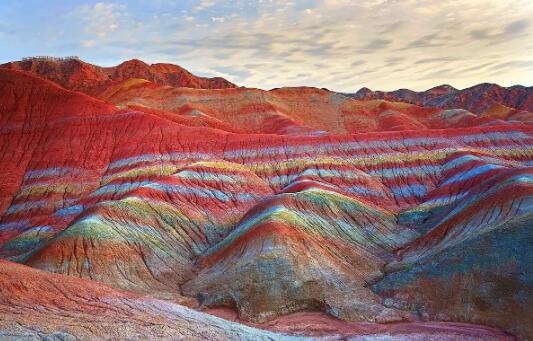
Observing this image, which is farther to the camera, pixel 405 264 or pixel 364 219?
pixel 364 219

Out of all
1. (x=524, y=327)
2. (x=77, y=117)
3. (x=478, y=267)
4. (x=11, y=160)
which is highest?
(x=77, y=117)

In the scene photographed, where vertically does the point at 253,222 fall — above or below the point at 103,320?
above

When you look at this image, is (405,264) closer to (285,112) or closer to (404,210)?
(404,210)

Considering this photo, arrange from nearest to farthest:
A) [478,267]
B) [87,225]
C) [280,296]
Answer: [478,267], [280,296], [87,225]

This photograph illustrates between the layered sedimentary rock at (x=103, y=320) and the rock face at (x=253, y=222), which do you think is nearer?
the layered sedimentary rock at (x=103, y=320)

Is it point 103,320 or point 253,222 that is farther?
point 253,222

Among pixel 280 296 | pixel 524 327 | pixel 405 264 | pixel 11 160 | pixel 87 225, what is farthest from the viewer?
pixel 11 160

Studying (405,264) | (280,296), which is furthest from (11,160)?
(405,264)

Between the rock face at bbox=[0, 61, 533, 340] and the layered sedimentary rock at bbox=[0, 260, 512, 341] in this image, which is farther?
the rock face at bbox=[0, 61, 533, 340]
